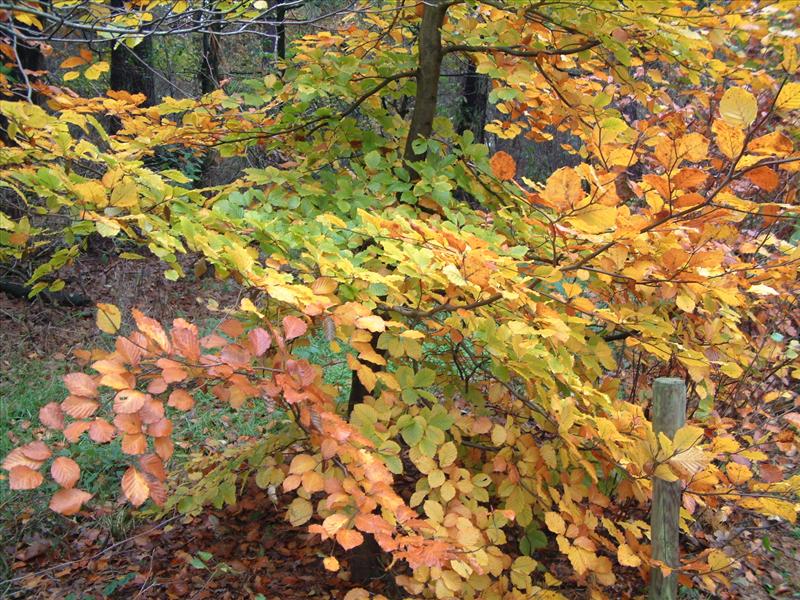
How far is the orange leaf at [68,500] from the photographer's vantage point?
1.06m

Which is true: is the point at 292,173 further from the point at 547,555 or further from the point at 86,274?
the point at 86,274

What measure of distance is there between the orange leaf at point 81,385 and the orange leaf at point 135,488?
17 cm

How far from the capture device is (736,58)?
268 centimetres

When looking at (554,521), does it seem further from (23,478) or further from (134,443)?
(23,478)

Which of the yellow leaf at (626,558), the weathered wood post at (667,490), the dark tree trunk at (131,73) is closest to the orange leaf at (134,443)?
the yellow leaf at (626,558)

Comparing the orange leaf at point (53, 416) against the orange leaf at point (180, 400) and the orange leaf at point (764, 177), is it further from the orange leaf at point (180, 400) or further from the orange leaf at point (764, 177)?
the orange leaf at point (764, 177)

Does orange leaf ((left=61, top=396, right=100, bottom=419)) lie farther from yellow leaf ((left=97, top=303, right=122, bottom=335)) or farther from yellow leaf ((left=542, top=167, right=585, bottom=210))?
yellow leaf ((left=542, top=167, right=585, bottom=210))

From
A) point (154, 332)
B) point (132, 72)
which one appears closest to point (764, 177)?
point (154, 332)

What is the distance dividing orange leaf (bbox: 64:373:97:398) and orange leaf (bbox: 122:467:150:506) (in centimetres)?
17

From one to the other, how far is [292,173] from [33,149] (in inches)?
34.2

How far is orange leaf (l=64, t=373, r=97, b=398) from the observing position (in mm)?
1134

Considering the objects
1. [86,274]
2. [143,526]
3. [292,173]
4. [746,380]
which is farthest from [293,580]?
[86,274]

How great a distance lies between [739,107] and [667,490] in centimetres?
153

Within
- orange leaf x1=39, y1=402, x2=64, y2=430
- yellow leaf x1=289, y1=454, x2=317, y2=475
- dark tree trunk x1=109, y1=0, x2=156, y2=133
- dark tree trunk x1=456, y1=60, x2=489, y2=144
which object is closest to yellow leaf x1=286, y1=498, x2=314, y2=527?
yellow leaf x1=289, y1=454, x2=317, y2=475
